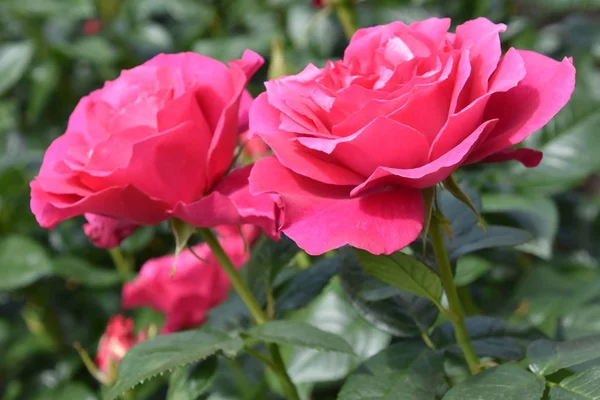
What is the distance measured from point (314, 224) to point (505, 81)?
123 mm

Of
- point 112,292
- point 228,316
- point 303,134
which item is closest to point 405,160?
point 303,134

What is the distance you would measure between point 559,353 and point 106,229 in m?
0.32

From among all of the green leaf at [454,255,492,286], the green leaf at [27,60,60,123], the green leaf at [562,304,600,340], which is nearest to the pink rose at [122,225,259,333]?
the green leaf at [454,255,492,286]

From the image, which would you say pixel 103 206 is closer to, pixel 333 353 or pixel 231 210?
pixel 231 210

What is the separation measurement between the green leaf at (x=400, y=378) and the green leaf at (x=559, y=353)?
6 centimetres

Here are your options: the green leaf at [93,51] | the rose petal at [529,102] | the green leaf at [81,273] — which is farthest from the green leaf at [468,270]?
the green leaf at [93,51]

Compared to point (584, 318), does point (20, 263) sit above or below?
below

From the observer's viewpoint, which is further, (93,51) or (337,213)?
(93,51)

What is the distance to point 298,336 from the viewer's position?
0.46 meters

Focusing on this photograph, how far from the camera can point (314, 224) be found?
1.25 feet

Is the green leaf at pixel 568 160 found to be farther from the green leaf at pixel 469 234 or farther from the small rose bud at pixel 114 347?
the small rose bud at pixel 114 347

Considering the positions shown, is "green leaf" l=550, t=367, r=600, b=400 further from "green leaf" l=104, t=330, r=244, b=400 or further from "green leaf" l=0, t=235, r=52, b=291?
"green leaf" l=0, t=235, r=52, b=291

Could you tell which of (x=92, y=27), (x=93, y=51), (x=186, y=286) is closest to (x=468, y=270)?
(x=186, y=286)

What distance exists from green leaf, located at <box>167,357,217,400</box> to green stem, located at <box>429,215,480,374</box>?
0.59 ft
